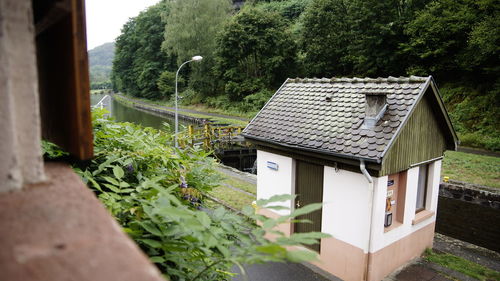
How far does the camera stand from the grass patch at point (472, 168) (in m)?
15.4

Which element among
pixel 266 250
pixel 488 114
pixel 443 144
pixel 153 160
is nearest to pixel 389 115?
pixel 443 144

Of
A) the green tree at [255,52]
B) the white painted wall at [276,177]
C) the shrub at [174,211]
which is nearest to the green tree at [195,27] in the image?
the green tree at [255,52]

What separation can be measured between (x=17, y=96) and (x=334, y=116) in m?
8.12

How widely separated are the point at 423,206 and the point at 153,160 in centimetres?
879

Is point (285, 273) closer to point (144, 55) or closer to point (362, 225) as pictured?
point (362, 225)

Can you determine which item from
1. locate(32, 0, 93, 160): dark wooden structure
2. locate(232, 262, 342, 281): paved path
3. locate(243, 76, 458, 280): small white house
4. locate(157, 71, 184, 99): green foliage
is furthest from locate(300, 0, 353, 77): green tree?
locate(32, 0, 93, 160): dark wooden structure

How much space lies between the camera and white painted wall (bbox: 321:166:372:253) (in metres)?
7.28

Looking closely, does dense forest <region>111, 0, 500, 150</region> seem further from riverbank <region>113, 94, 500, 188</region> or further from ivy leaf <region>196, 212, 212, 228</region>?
ivy leaf <region>196, 212, 212, 228</region>

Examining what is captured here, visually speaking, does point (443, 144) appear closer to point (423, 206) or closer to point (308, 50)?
point (423, 206)

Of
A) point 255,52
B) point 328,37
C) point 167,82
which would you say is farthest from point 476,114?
point 167,82

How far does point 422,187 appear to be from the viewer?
29.8ft

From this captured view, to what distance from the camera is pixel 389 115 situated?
7.48 meters

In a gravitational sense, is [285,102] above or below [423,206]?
above

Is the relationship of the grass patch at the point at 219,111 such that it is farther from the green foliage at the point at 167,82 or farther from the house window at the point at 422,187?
the house window at the point at 422,187
